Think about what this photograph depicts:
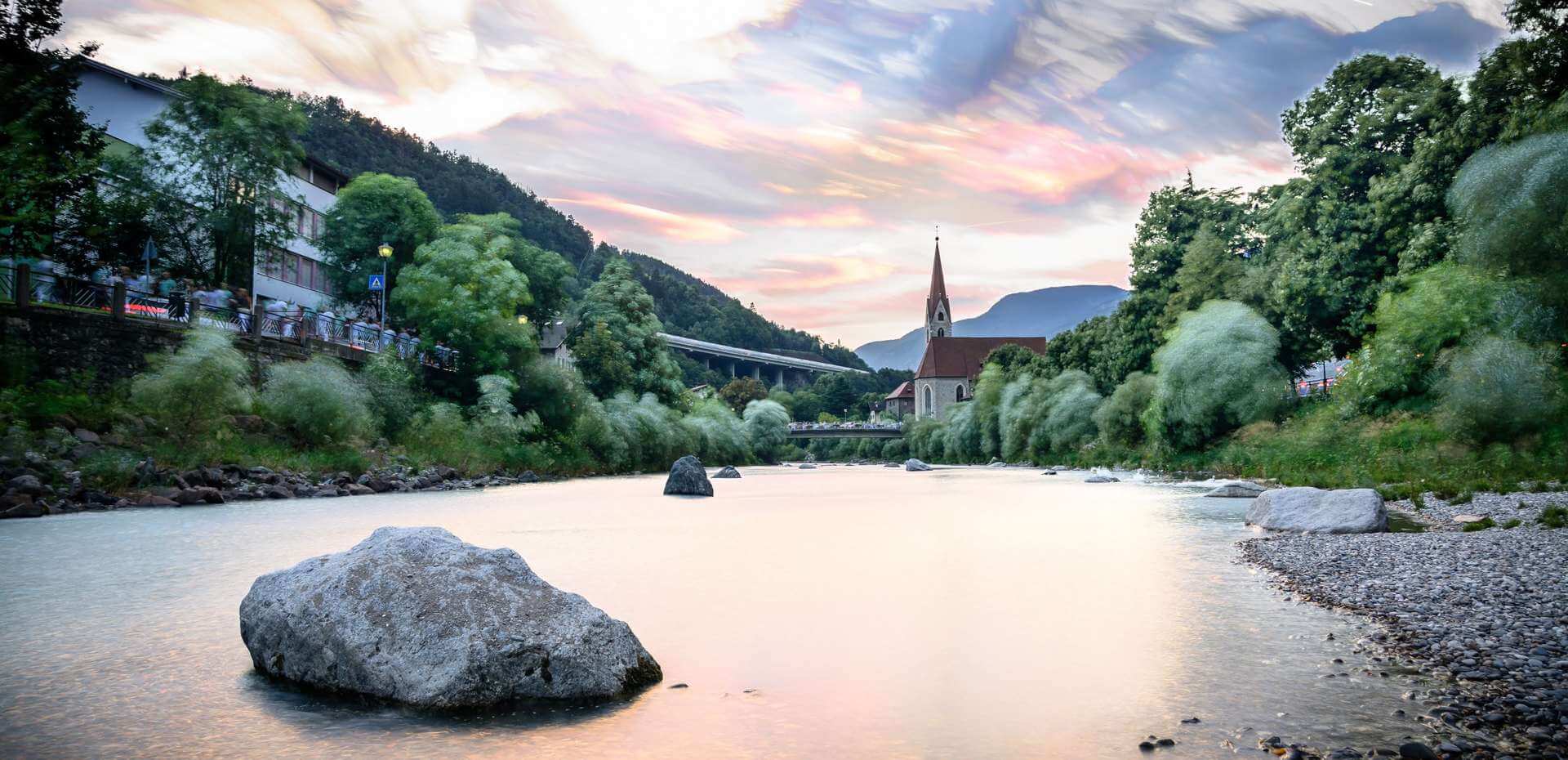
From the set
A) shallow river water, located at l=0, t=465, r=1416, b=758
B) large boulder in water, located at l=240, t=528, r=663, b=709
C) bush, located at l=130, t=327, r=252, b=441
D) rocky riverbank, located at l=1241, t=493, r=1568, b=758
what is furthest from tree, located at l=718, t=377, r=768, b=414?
large boulder in water, located at l=240, t=528, r=663, b=709

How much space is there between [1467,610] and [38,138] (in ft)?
112

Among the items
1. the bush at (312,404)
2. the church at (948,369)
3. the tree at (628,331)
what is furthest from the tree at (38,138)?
the church at (948,369)

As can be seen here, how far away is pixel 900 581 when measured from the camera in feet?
40.6

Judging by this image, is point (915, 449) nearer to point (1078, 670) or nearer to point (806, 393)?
point (806, 393)

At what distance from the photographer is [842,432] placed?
117125mm

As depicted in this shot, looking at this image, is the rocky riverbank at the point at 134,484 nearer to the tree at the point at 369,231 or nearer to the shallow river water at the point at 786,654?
the shallow river water at the point at 786,654

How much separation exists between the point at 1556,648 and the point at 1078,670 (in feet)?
10.8

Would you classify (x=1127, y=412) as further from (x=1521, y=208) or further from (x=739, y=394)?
(x=739, y=394)

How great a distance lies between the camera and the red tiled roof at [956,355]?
151625mm

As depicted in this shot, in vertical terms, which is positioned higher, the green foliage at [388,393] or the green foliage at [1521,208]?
the green foliage at [1521,208]

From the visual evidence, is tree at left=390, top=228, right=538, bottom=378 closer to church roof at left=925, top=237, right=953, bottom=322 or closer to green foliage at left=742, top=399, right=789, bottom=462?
green foliage at left=742, top=399, right=789, bottom=462

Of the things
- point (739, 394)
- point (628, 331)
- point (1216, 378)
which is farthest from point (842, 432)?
point (1216, 378)

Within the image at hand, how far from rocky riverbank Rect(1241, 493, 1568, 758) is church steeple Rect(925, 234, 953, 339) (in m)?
157

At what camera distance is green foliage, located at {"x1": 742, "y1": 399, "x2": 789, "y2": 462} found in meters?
92.3
